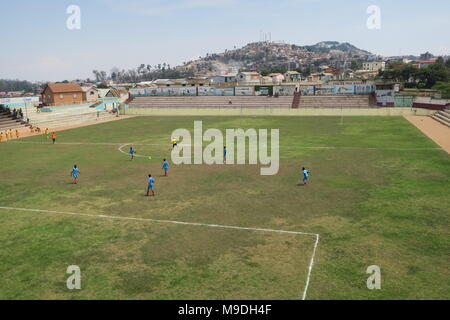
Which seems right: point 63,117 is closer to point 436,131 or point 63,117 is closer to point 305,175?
point 305,175

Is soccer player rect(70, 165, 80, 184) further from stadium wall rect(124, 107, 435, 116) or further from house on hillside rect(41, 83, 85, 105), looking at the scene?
house on hillside rect(41, 83, 85, 105)

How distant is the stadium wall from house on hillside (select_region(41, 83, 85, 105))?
31539 millimetres

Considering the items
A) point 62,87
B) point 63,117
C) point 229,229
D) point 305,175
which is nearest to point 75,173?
point 229,229

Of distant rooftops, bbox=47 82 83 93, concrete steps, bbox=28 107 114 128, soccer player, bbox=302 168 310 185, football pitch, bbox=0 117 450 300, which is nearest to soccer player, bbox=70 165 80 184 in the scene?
football pitch, bbox=0 117 450 300

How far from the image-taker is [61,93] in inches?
4158

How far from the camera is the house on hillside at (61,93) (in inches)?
4080

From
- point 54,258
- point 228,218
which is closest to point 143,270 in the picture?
point 54,258

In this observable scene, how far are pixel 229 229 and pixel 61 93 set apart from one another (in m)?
104

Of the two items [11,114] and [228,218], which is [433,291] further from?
[11,114]

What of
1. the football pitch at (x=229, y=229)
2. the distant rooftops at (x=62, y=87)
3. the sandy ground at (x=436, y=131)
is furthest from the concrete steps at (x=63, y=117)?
the sandy ground at (x=436, y=131)

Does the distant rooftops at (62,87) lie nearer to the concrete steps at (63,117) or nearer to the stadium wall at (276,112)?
the concrete steps at (63,117)

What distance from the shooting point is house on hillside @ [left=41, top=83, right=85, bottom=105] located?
103625 millimetres

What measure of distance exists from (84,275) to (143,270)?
216 cm

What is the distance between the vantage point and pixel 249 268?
44.2 feet
